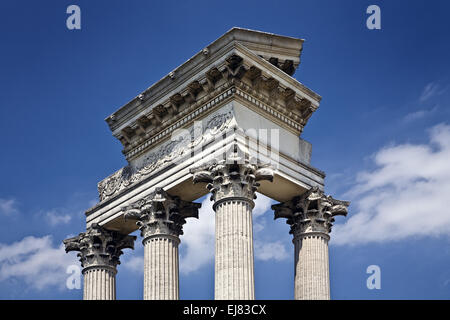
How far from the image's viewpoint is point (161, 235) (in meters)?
59.8

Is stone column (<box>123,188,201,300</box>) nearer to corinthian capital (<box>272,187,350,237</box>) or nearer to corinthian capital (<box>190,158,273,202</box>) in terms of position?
corinthian capital (<box>190,158,273,202</box>)

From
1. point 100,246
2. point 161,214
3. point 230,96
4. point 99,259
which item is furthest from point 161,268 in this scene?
point 230,96

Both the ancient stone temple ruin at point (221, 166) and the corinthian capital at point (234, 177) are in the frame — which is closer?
the corinthian capital at point (234, 177)

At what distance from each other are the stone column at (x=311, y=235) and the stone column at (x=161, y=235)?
4906 millimetres

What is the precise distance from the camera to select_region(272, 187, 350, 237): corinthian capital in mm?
60438

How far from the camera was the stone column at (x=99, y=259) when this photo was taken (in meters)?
63.1

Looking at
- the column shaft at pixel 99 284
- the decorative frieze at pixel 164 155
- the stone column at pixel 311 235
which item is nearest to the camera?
the decorative frieze at pixel 164 155

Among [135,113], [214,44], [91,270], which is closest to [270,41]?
[214,44]

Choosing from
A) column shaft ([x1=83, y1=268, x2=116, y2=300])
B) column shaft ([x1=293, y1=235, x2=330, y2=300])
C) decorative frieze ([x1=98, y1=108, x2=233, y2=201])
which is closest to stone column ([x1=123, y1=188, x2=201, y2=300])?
decorative frieze ([x1=98, y1=108, x2=233, y2=201])

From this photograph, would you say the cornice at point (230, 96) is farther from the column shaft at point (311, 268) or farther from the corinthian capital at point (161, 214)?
the column shaft at point (311, 268)

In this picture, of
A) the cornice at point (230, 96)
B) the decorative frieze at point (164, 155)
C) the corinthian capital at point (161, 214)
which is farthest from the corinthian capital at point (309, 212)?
the decorative frieze at point (164, 155)

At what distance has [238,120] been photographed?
5825 centimetres

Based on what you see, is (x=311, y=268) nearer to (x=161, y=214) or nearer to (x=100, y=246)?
(x=161, y=214)
